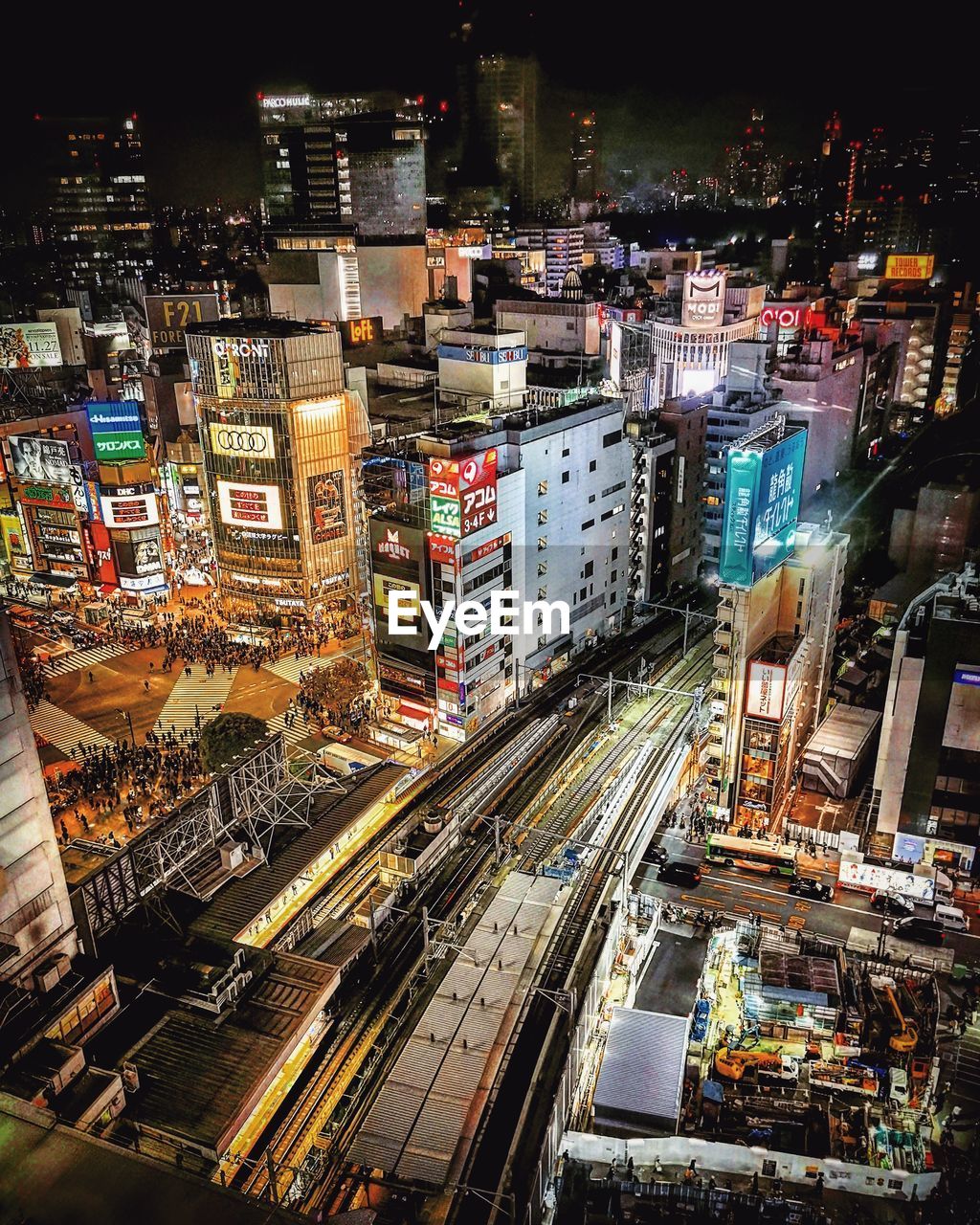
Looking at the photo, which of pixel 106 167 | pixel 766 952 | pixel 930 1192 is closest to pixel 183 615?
pixel 766 952

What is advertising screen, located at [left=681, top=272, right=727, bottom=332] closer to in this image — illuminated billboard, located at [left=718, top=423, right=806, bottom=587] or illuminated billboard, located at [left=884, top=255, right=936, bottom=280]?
illuminated billboard, located at [left=718, top=423, right=806, bottom=587]

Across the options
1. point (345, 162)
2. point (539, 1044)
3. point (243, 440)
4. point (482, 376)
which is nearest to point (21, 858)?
point (539, 1044)

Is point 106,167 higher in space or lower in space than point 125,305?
higher

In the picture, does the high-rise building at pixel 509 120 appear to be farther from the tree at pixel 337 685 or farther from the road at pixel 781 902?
the road at pixel 781 902

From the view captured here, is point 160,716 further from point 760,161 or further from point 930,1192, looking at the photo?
point 760,161

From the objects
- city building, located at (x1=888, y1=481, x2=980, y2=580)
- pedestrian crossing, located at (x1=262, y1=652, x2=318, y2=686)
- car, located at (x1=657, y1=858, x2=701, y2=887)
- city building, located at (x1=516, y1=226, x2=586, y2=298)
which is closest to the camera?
car, located at (x1=657, y1=858, x2=701, y2=887)

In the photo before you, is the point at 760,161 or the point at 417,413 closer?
the point at 417,413

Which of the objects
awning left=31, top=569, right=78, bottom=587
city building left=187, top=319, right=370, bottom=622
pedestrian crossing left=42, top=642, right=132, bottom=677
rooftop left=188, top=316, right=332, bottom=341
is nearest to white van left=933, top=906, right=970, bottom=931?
city building left=187, top=319, right=370, bottom=622
